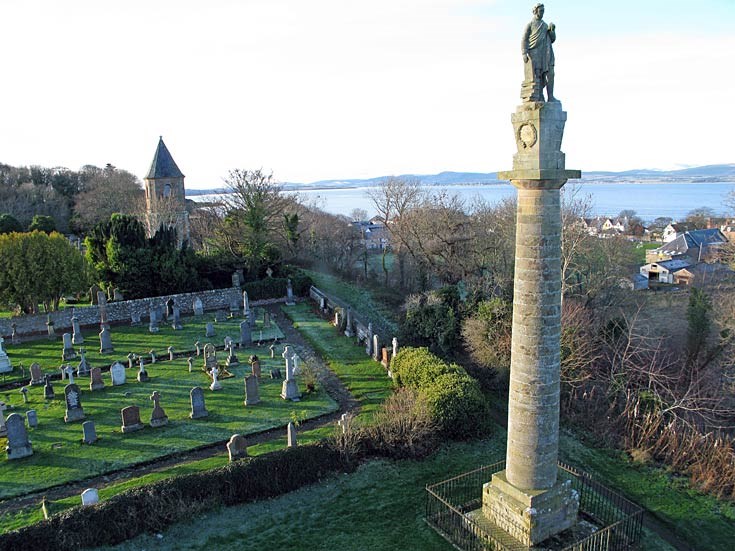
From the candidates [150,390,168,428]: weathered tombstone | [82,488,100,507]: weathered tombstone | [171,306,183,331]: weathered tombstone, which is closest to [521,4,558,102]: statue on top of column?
[82,488,100,507]: weathered tombstone

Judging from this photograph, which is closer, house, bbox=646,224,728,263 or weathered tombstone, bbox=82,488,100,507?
weathered tombstone, bbox=82,488,100,507

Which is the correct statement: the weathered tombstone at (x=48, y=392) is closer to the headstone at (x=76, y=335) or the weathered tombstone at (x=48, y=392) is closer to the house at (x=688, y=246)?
the headstone at (x=76, y=335)

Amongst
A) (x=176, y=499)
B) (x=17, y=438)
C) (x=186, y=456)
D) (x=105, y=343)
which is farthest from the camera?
(x=105, y=343)

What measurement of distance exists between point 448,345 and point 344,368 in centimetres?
438

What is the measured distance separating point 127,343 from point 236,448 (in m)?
12.6

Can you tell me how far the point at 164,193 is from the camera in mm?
39781

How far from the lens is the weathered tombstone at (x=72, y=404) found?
15828 mm

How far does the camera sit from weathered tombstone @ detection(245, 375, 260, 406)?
17219mm

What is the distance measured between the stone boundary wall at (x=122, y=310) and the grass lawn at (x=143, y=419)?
7.22 metres

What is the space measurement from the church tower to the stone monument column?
112ft

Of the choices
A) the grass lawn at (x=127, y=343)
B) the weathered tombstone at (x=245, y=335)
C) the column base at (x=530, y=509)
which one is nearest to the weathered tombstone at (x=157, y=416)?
the grass lawn at (x=127, y=343)

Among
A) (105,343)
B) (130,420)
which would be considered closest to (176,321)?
(105,343)

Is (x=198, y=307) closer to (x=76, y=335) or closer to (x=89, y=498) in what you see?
(x=76, y=335)

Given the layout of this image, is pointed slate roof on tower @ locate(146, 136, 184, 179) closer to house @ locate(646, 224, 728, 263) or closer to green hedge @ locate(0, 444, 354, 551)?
green hedge @ locate(0, 444, 354, 551)
